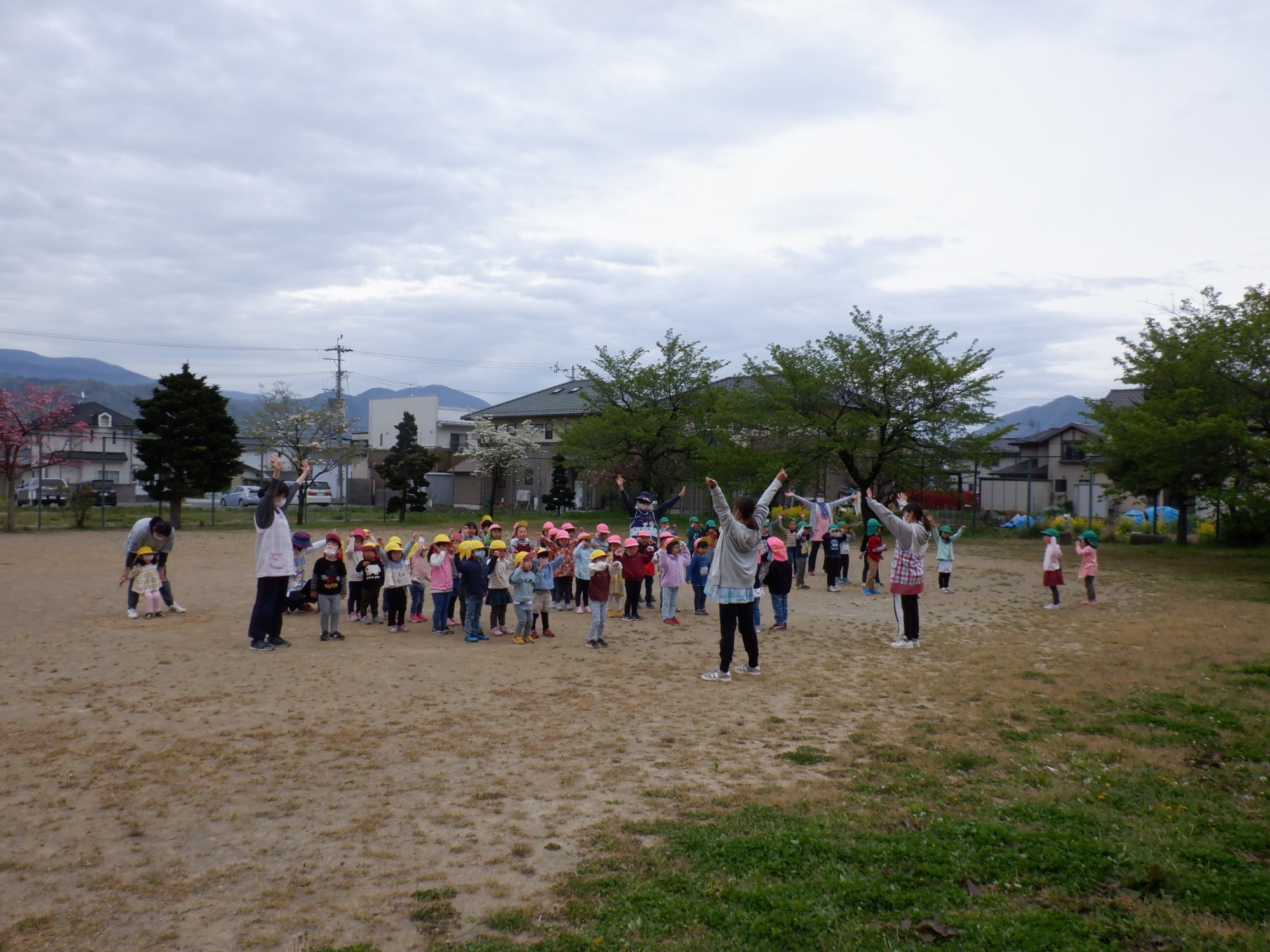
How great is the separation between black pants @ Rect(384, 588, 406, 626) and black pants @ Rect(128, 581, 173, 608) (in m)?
3.46

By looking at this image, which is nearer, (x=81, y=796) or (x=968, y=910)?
(x=968, y=910)

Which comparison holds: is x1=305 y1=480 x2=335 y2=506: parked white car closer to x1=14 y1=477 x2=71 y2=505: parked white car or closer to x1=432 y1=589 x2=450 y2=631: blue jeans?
x1=14 y1=477 x2=71 y2=505: parked white car

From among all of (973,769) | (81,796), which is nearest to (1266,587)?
(973,769)

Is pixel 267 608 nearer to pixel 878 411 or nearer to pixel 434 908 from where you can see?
pixel 434 908

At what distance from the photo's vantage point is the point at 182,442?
98.9 ft

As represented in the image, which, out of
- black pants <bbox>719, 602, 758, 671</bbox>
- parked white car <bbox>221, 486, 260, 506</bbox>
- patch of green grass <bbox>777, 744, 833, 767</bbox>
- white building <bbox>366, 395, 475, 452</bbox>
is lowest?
patch of green grass <bbox>777, 744, 833, 767</bbox>

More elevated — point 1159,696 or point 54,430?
point 54,430

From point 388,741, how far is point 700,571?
798 cm

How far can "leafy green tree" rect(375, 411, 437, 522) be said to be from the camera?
35.2m

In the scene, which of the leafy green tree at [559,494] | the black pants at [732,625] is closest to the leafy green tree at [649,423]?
the leafy green tree at [559,494]

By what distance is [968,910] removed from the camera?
388cm

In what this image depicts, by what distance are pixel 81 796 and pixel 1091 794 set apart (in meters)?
6.21

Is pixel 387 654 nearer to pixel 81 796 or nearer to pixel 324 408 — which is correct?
pixel 81 796

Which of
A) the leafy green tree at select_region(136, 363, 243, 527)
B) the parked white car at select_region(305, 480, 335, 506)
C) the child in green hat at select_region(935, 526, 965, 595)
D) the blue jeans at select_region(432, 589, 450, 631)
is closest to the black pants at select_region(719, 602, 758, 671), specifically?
the blue jeans at select_region(432, 589, 450, 631)
